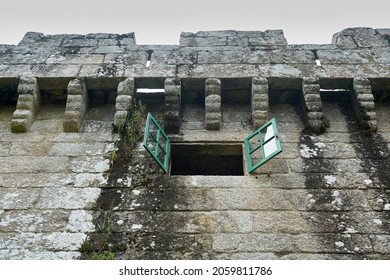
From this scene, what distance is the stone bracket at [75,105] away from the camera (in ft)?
16.8

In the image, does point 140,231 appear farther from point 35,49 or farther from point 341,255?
point 35,49

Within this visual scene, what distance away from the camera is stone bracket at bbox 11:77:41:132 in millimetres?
5125

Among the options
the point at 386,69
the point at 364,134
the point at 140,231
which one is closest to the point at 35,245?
the point at 140,231

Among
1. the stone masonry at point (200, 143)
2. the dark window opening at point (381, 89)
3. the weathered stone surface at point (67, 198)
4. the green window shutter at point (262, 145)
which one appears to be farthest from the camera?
the dark window opening at point (381, 89)

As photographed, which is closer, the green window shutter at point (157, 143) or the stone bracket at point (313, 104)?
the green window shutter at point (157, 143)

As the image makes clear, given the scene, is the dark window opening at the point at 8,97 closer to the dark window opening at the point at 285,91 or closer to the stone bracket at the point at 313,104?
the dark window opening at the point at 285,91

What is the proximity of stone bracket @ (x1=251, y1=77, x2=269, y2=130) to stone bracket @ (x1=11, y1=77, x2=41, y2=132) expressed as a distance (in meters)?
2.79

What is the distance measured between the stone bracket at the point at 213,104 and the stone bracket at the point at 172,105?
1.18 ft

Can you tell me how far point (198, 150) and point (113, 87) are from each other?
A: 1473 mm

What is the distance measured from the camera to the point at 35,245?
385 centimetres

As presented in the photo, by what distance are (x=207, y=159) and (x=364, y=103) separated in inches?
81.1

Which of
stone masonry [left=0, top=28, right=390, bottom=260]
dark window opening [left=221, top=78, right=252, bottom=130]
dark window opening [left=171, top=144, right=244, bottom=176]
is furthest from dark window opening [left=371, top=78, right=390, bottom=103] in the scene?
dark window opening [left=171, top=144, right=244, bottom=176]

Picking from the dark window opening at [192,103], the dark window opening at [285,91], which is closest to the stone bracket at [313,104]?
the dark window opening at [285,91]

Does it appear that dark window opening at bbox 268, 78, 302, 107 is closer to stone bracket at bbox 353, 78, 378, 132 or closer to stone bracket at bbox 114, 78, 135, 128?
stone bracket at bbox 353, 78, 378, 132
